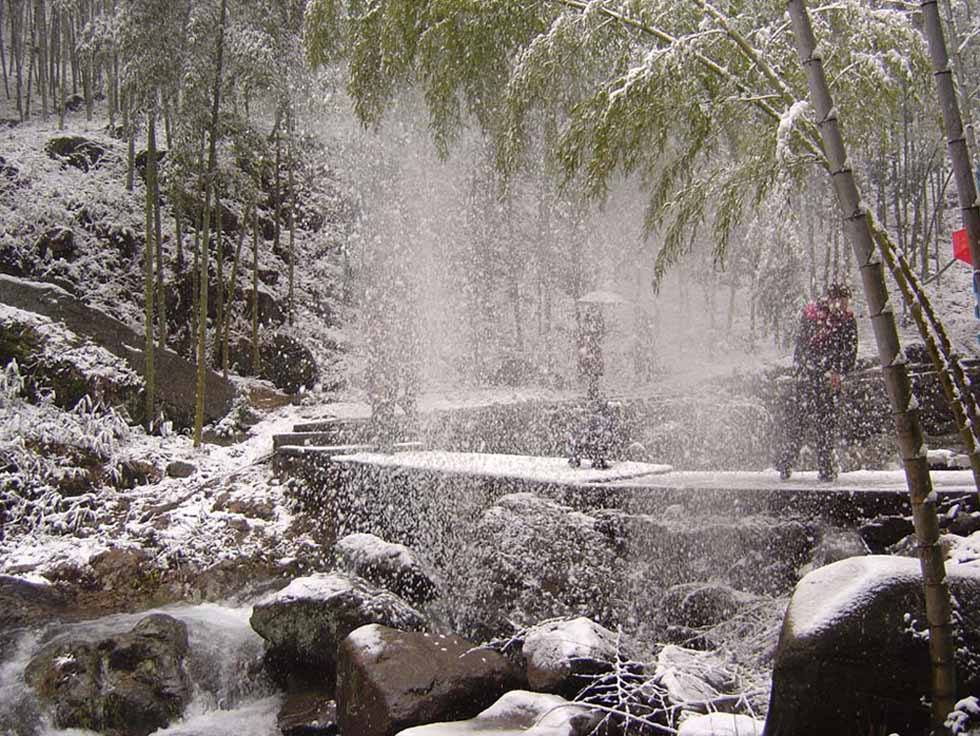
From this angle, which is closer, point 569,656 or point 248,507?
point 569,656

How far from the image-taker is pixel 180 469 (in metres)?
8.59

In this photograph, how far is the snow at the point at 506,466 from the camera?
17.4ft

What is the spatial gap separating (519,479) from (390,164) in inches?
299

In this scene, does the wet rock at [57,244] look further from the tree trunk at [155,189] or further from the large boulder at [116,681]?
the large boulder at [116,681]

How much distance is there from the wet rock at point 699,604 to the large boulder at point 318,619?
5.55 ft

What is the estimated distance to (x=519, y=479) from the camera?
5332 millimetres

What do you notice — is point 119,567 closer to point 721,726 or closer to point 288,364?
point 721,726

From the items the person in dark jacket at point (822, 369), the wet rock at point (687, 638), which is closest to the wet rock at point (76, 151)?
the person in dark jacket at point (822, 369)

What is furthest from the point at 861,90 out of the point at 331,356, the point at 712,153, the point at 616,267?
the point at 616,267

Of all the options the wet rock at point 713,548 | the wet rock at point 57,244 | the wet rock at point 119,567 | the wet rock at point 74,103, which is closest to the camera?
the wet rock at point 713,548

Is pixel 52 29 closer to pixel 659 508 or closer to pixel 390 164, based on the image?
pixel 390 164

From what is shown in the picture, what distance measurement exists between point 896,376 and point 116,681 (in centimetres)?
483

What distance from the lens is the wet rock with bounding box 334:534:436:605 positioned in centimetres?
532

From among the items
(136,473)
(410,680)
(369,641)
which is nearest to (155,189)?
(136,473)
